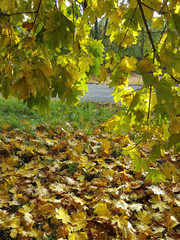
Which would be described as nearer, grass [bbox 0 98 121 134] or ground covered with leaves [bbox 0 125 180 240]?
ground covered with leaves [bbox 0 125 180 240]

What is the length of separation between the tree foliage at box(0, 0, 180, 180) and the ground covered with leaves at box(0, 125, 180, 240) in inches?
23.8

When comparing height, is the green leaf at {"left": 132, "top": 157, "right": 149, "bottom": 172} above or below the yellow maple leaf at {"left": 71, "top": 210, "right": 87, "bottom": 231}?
above

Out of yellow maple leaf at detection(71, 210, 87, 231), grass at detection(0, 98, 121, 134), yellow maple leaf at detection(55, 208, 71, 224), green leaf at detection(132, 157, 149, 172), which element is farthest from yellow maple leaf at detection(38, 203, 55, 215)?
grass at detection(0, 98, 121, 134)

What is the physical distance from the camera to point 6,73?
1216mm

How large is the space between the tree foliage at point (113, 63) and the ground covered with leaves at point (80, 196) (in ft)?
1.98

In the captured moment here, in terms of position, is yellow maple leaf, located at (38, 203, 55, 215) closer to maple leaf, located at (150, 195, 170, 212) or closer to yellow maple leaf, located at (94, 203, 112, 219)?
yellow maple leaf, located at (94, 203, 112, 219)

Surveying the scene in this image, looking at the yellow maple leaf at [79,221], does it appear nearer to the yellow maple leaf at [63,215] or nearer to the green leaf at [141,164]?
the yellow maple leaf at [63,215]

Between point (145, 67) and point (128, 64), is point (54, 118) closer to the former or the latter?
point (128, 64)

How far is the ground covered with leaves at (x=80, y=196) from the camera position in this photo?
163cm

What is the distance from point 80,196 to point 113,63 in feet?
4.29

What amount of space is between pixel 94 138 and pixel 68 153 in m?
0.63

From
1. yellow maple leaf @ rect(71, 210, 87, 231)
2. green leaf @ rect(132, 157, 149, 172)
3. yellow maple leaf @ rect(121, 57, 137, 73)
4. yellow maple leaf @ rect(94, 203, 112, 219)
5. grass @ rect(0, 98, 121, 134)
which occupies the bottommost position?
yellow maple leaf @ rect(71, 210, 87, 231)

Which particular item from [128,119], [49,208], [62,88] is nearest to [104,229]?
[49,208]

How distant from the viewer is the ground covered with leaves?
163 centimetres
